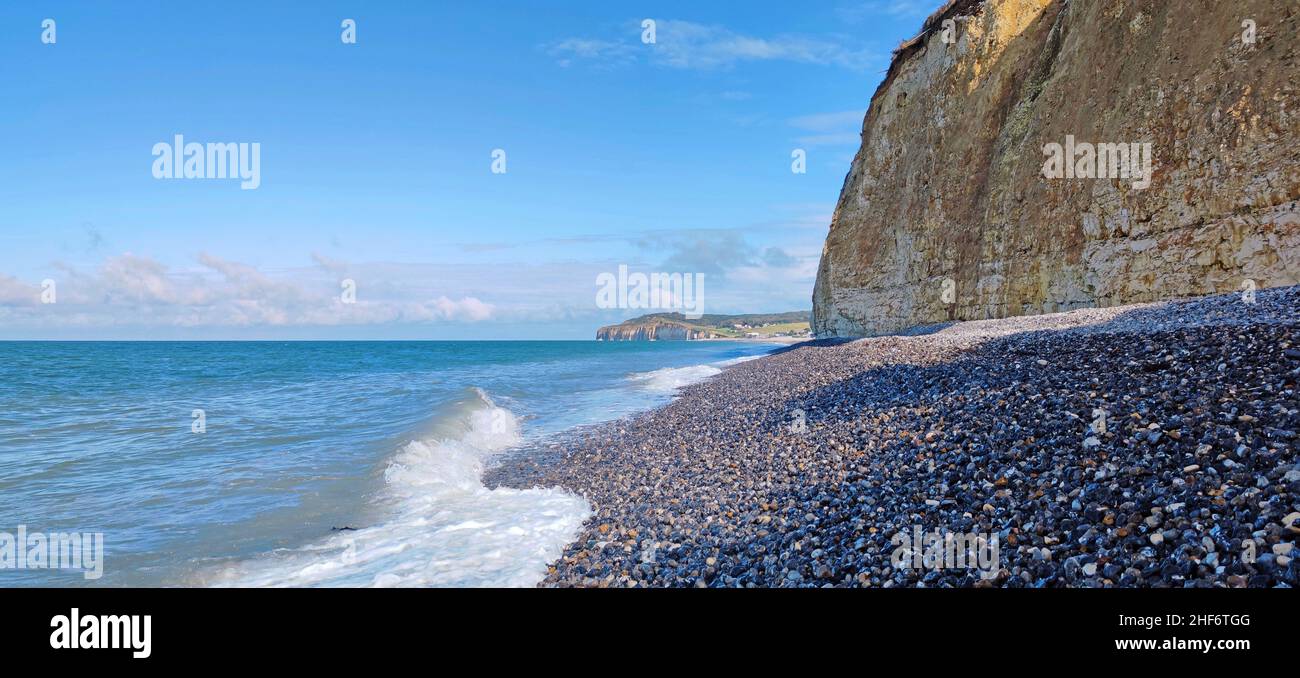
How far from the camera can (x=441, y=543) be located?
9.05m

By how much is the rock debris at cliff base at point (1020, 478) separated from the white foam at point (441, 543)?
66 centimetres

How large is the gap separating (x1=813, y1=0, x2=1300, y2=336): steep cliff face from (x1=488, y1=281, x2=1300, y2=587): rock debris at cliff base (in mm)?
8332

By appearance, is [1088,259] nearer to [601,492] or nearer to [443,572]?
[601,492]

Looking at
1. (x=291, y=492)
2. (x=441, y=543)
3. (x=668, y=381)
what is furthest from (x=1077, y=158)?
(x=291, y=492)

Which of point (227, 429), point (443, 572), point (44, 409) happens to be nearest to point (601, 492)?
point (443, 572)

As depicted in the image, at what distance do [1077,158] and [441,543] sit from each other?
2967cm

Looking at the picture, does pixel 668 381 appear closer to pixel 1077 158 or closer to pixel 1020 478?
pixel 1077 158

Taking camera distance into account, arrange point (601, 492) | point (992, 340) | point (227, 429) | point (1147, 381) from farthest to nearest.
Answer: point (227, 429) < point (992, 340) < point (601, 492) < point (1147, 381)

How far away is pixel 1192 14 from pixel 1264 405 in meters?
23.7

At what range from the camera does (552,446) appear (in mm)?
16516

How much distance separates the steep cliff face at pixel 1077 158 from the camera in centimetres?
1792
